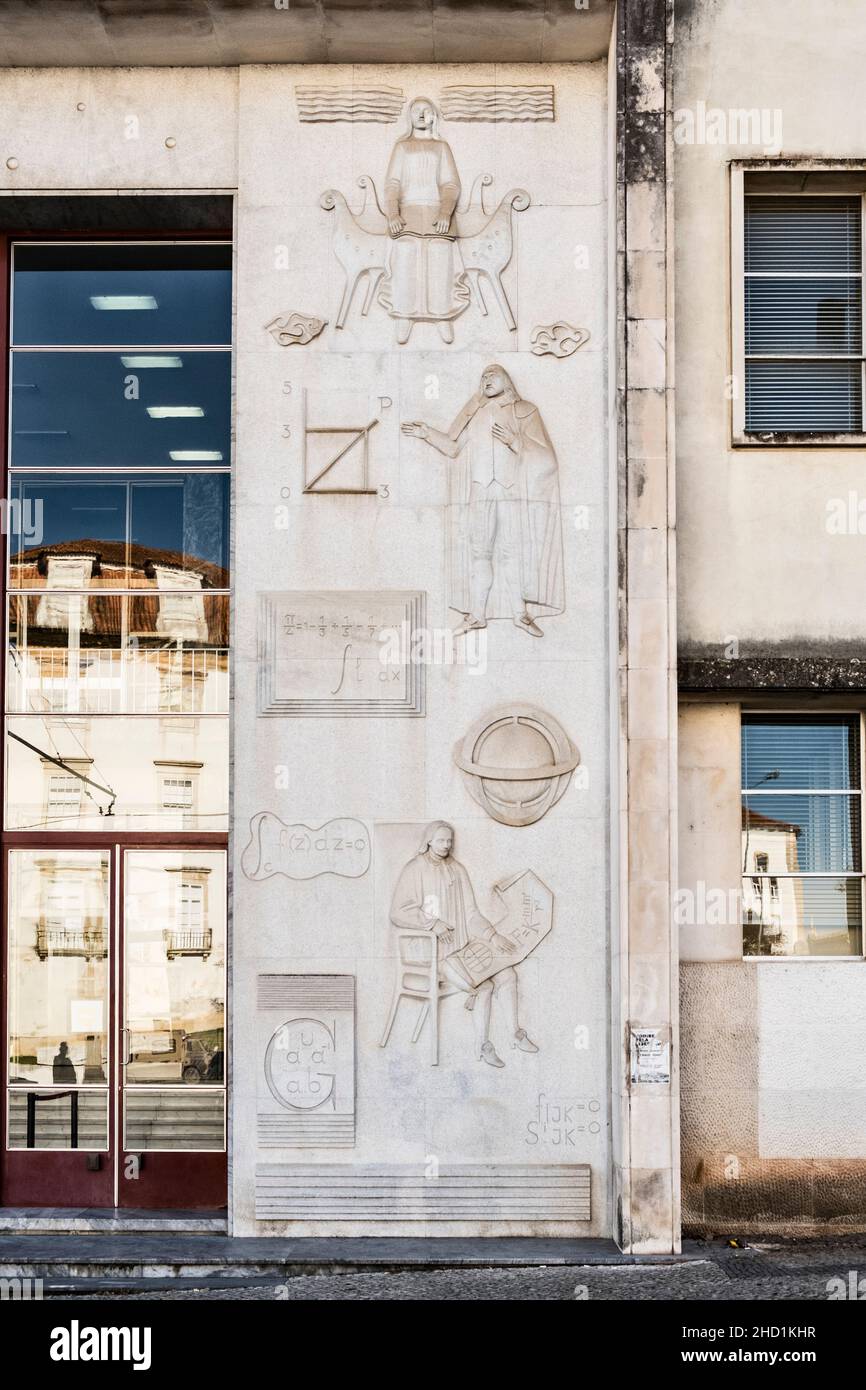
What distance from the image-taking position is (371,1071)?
9.81 meters

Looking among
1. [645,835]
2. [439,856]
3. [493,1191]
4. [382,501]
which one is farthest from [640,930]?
[382,501]

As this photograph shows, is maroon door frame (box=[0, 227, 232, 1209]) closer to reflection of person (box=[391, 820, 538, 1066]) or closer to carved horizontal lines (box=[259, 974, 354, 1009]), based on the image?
carved horizontal lines (box=[259, 974, 354, 1009])

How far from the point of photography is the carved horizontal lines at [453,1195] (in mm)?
9695

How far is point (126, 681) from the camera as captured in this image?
35.3ft

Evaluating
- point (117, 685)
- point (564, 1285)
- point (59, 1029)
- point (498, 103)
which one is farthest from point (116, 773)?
point (498, 103)

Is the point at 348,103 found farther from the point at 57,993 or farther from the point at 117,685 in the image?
the point at 57,993

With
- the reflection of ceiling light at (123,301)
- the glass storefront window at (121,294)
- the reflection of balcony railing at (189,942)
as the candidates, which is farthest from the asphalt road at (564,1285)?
the reflection of ceiling light at (123,301)

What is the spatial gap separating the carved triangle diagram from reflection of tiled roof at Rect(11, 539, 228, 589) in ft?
4.13

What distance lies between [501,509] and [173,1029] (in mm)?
4858

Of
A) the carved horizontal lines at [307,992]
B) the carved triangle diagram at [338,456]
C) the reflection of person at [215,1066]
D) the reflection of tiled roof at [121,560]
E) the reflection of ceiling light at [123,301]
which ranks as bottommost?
the reflection of person at [215,1066]

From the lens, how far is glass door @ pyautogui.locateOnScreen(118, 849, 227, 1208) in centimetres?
1032

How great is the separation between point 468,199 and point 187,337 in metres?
2.58

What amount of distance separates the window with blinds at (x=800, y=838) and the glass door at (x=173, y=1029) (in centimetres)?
427

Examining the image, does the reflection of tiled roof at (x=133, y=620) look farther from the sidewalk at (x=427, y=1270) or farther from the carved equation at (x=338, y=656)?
the sidewalk at (x=427, y=1270)
